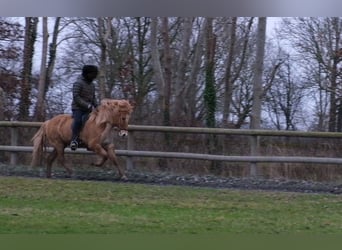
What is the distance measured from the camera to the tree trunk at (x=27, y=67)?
18.0 m

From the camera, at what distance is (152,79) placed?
65.5 ft

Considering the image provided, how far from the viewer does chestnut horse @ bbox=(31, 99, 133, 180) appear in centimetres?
1209

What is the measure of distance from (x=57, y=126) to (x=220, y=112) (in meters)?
7.44

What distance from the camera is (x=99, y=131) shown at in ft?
39.8

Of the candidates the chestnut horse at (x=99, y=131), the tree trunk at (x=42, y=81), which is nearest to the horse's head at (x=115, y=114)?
the chestnut horse at (x=99, y=131)

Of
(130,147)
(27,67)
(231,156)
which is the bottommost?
(231,156)

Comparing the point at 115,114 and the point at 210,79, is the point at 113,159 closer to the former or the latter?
the point at 115,114

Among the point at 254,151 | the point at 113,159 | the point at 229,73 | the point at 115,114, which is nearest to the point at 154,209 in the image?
the point at 113,159

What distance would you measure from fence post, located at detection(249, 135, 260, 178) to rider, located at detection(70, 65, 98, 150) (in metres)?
3.05

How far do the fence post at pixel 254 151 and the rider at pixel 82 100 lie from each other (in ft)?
10.0

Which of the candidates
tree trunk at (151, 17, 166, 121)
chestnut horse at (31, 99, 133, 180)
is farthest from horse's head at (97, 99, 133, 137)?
tree trunk at (151, 17, 166, 121)

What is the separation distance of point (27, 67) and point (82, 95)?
25.6ft

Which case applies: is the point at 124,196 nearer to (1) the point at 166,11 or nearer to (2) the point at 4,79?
(1) the point at 166,11

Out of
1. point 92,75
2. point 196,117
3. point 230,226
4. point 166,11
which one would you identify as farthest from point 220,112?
point 166,11
